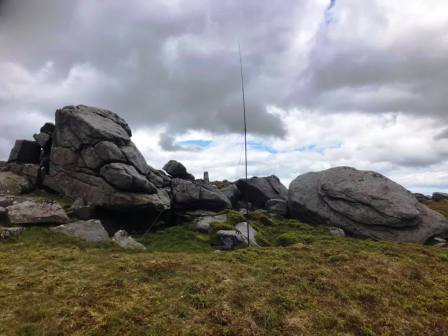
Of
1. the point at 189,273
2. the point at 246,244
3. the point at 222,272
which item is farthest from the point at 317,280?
the point at 246,244

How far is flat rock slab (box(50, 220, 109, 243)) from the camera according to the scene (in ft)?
86.3

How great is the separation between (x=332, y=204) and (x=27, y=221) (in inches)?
1269

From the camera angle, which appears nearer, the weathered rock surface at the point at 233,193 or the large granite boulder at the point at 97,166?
the large granite boulder at the point at 97,166

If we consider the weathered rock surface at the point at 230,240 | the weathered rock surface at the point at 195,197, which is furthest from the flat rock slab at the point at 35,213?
the weathered rock surface at the point at 195,197

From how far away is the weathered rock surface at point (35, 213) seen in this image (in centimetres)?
2678

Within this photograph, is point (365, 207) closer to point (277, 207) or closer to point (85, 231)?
point (277, 207)

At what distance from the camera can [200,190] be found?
41719mm

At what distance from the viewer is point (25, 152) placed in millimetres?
38812

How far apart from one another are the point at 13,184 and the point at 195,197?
1875 cm

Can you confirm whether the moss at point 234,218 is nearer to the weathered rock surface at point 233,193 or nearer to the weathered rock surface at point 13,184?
the weathered rock surface at point 233,193

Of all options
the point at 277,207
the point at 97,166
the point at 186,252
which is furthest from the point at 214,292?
the point at 277,207

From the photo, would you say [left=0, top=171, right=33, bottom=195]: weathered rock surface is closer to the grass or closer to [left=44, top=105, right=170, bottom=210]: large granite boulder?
[left=44, top=105, right=170, bottom=210]: large granite boulder

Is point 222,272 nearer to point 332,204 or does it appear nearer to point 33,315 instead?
point 33,315

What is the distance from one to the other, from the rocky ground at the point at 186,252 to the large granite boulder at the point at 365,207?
142 millimetres
